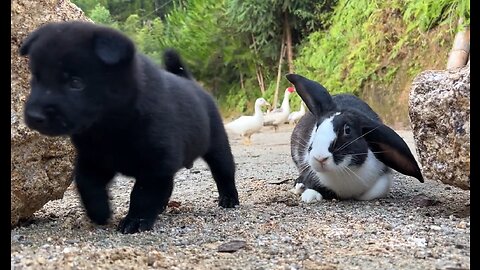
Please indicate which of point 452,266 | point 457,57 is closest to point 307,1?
point 457,57

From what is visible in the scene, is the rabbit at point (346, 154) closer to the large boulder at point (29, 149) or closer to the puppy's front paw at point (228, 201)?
the puppy's front paw at point (228, 201)

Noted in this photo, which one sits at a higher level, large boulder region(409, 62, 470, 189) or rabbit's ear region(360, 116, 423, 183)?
large boulder region(409, 62, 470, 189)

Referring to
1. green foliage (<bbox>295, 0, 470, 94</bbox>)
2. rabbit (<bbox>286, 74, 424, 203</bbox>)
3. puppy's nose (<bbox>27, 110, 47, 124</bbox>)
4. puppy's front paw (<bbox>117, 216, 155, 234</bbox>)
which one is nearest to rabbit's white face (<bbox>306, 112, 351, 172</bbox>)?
rabbit (<bbox>286, 74, 424, 203</bbox>)

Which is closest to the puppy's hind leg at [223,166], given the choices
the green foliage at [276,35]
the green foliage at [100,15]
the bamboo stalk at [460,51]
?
the green foliage at [100,15]

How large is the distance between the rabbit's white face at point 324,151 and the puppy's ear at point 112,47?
1.58 metres

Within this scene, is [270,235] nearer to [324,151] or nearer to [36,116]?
[324,151]

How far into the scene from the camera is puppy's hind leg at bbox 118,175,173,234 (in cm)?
329

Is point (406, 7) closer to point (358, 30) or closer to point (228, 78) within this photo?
point (358, 30)

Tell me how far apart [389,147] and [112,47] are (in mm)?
2132

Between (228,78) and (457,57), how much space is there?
8006 mm

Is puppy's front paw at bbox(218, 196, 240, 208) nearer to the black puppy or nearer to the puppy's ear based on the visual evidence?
the black puppy

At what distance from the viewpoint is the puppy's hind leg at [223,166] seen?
421 cm

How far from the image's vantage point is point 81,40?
2891 mm

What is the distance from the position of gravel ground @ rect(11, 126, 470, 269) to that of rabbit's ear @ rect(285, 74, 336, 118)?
2.07ft
